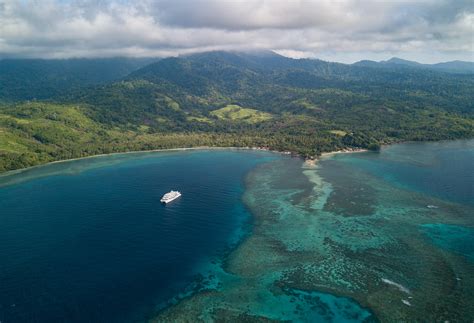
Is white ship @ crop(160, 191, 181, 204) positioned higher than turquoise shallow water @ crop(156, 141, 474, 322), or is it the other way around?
turquoise shallow water @ crop(156, 141, 474, 322)

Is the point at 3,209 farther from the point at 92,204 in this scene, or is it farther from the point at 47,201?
the point at 92,204

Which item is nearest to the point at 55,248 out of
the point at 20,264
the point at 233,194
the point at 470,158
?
the point at 20,264

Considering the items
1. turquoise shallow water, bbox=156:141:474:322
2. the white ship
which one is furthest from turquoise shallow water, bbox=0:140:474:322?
the white ship

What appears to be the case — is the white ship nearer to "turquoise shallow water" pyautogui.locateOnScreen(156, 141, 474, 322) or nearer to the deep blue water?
the deep blue water

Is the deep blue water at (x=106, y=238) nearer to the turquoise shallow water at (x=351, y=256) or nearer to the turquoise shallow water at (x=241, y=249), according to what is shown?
the turquoise shallow water at (x=241, y=249)

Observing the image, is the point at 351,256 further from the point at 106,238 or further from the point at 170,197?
the point at 170,197

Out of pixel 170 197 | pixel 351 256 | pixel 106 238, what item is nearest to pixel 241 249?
pixel 351 256
